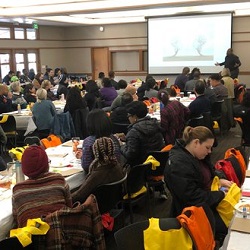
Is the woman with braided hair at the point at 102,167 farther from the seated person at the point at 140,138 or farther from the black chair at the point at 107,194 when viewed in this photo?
the seated person at the point at 140,138

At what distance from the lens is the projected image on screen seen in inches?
537

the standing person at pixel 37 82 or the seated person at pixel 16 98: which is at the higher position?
the standing person at pixel 37 82

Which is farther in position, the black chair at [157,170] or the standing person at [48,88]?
the standing person at [48,88]

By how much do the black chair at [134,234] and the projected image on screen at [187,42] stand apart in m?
12.7

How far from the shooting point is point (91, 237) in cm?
240

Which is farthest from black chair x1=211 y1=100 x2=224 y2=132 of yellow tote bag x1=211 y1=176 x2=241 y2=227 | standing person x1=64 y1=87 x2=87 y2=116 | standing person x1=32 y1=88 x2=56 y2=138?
yellow tote bag x1=211 y1=176 x2=241 y2=227

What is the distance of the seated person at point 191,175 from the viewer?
267 cm

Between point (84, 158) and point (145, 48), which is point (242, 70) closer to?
point (145, 48)

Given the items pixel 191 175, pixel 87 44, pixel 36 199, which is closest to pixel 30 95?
pixel 36 199

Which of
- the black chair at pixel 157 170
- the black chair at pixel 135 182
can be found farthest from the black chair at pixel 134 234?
the black chair at pixel 157 170

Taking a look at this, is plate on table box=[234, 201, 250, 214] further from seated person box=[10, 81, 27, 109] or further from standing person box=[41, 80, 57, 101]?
seated person box=[10, 81, 27, 109]

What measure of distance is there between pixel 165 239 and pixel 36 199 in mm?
1012

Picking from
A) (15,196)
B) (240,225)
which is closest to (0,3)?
(15,196)

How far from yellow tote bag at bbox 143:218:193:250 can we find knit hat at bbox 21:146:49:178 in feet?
3.23
